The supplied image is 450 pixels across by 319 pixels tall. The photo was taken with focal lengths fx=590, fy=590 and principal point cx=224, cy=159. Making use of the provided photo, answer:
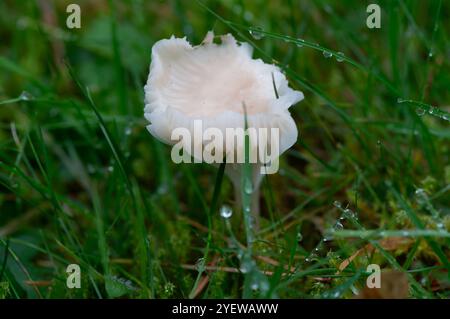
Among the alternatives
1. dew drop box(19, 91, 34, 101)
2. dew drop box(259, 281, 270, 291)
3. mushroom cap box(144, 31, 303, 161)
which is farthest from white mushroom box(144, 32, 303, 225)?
dew drop box(19, 91, 34, 101)

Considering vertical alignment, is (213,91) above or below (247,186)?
above

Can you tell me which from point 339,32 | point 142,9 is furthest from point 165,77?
point 142,9

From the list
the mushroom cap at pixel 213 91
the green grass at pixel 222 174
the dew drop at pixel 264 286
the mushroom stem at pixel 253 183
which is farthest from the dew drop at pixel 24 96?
the dew drop at pixel 264 286

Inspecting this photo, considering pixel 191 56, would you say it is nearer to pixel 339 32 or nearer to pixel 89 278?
pixel 89 278

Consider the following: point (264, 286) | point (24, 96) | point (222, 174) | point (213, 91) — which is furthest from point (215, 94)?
point (24, 96)

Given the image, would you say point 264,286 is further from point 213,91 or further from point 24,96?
point 24,96

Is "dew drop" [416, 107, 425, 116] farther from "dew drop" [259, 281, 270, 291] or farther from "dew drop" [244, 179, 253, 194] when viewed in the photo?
"dew drop" [259, 281, 270, 291]
